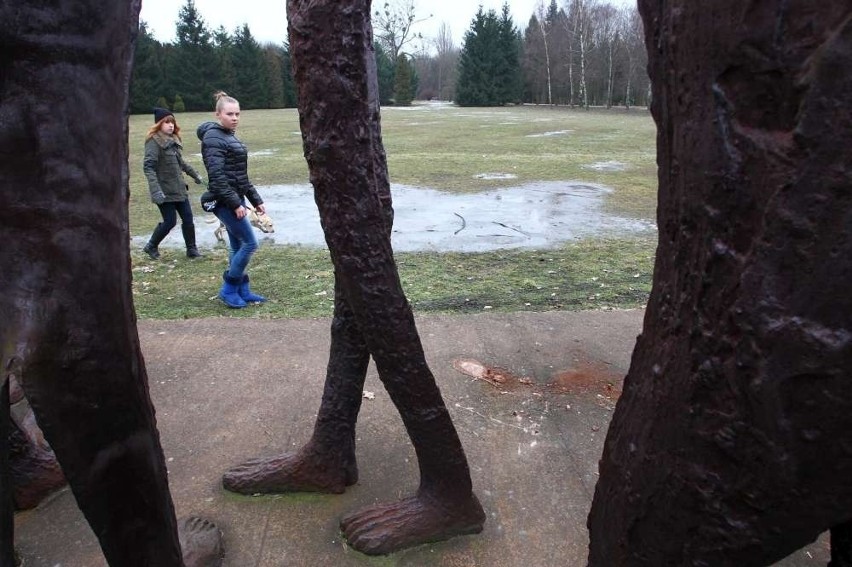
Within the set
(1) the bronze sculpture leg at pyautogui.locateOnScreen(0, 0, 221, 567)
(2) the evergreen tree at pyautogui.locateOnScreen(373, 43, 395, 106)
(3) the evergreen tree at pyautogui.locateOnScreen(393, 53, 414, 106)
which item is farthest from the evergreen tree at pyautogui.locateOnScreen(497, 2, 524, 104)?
(1) the bronze sculpture leg at pyautogui.locateOnScreen(0, 0, 221, 567)

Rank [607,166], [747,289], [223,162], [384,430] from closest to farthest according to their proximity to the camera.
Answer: [747,289] < [384,430] < [223,162] < [607,166]

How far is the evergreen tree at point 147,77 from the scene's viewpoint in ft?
118

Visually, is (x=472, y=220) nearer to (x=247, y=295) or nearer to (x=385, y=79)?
(x=247, y=295)

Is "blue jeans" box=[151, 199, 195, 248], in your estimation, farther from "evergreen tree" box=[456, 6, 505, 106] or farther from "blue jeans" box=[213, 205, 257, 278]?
"evergreen tree" box=[456, 6, 505, 106]

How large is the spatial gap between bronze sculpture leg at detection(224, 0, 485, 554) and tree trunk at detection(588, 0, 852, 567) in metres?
0.93

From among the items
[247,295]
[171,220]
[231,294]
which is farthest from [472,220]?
[231,294]

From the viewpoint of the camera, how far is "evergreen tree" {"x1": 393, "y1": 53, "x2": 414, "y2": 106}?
159 feet

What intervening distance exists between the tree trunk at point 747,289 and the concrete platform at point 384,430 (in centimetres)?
126

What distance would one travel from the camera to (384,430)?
3.01 meters

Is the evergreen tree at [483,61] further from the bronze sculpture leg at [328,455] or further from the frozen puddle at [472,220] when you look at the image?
the bronze sculpture leg at [328,455]

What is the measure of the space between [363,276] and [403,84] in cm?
4916

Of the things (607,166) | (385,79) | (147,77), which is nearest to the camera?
(607,166)

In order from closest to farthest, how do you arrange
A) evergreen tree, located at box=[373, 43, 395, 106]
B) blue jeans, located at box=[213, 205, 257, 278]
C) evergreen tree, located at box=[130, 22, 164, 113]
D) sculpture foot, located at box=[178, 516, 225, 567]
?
sculpture foot, located at box=[178, 516, 225, 567] < blue jeans, located at box=[213, 205, 257, 278] < evergreen tree, located at box=[130, 22, 164, 113] < evergreen tree, located at box=[373, 43, 395, 106]

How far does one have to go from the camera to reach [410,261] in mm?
6406
